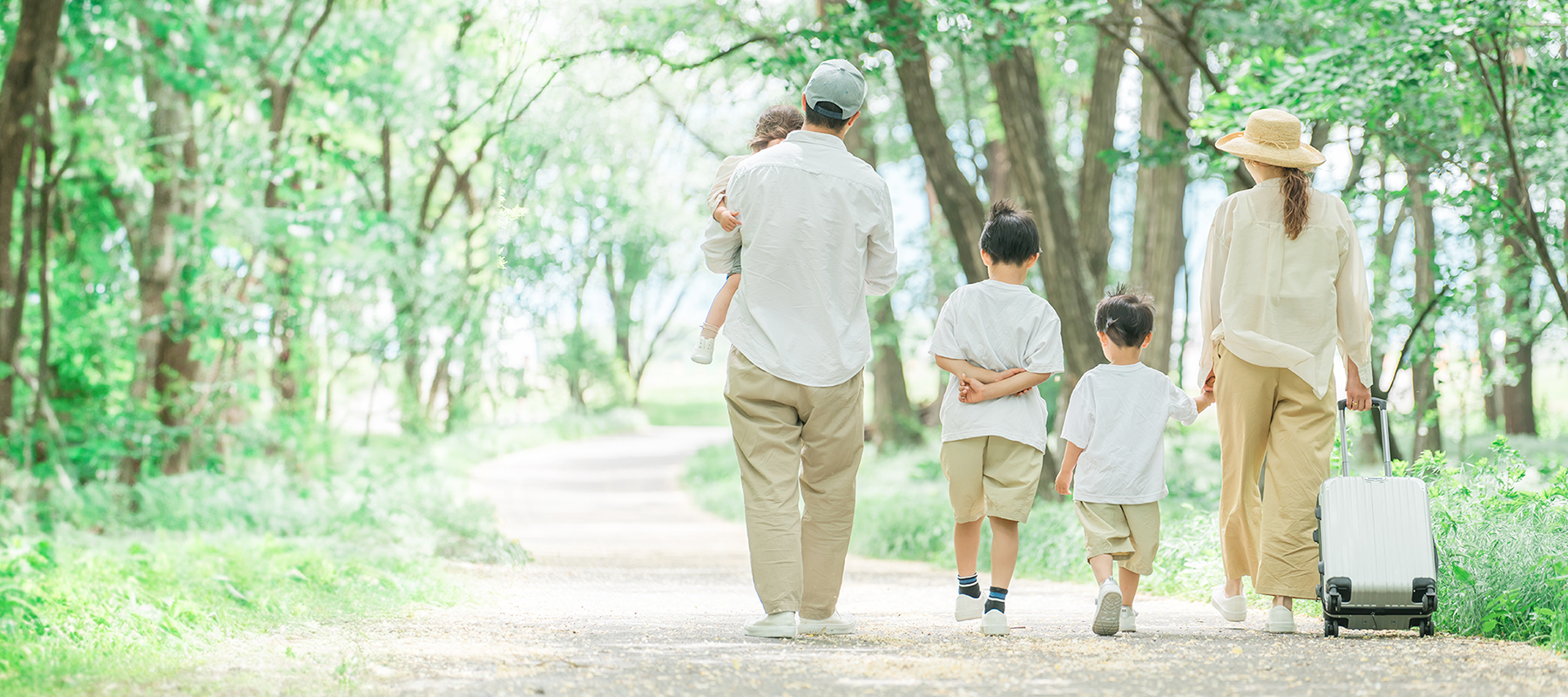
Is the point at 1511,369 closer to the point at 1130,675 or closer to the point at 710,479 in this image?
the point at 710,479

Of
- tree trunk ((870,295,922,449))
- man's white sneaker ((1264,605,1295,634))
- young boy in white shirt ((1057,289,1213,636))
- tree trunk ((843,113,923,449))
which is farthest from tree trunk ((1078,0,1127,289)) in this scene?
tree trunk ((870,295,922,449))

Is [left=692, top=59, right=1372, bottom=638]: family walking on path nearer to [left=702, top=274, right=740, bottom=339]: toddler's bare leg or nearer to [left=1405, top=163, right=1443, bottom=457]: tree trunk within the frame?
[left=702, top=274, right=740, bottom=339]: toddler's bare leg

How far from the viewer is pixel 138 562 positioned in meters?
6.02

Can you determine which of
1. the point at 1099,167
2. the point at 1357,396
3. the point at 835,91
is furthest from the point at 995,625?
the point at 1099,167

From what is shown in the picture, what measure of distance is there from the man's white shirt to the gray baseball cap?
0.38ft

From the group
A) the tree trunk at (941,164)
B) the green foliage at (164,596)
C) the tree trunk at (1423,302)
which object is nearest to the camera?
the green foliage at (164,596)

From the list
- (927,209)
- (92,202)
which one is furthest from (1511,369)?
(92,202)

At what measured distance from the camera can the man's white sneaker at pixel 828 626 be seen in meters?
4.13

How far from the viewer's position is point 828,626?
414 cm

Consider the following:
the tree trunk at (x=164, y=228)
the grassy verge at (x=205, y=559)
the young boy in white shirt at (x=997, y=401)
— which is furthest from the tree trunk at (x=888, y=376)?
the young boy in white shirt at (x=997, y=401)

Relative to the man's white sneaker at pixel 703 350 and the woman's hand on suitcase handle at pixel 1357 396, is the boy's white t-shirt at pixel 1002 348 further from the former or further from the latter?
the woman's hand on suitcase handle at pixel 1357 396

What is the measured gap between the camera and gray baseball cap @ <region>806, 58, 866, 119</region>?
4.09m

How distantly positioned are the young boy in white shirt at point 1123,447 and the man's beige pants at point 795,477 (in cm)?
75

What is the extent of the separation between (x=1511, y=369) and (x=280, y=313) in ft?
43.9
